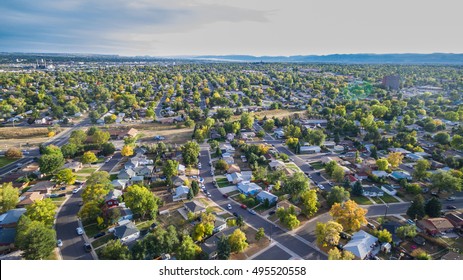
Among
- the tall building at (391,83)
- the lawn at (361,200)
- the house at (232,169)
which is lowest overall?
the lawn at (361,200)

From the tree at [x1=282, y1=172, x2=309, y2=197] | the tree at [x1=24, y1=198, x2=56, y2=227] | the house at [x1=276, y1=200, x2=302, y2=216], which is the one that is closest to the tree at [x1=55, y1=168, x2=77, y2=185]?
the tree at [x1=24, y1=198, x2=56, y2=227]

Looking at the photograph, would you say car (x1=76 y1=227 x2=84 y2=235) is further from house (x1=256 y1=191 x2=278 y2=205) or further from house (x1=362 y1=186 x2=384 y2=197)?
house (x1=362 y1=186 x2=384 y2=197)

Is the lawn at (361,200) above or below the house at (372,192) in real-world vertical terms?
below

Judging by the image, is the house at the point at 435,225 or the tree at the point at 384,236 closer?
the tree at the point at 384,236

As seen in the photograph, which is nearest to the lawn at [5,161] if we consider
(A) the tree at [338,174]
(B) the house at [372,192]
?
(A) the tree at [338,174]

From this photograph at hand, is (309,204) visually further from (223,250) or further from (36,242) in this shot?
(36,242)

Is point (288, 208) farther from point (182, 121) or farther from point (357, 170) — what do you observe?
point (182, 121)

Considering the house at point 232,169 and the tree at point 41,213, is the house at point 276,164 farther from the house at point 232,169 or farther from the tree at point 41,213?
the tree at point 41,213
